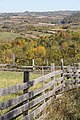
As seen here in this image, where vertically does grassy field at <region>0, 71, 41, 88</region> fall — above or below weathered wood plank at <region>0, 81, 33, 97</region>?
below

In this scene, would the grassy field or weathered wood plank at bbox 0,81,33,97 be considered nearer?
weathered wood plank at bbox 0,81,33,97

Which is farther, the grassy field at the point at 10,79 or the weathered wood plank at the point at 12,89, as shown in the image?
the grassy field at the point at 10,79

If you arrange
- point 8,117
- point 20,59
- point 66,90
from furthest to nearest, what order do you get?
point 20,59
point 66,90
point 8,117

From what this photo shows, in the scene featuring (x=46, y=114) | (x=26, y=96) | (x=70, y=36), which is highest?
(x=70, y=36)

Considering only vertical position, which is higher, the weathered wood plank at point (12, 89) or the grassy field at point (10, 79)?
the weathered wood plank at point (12, 89)

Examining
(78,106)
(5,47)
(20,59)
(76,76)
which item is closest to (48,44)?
(5,47)

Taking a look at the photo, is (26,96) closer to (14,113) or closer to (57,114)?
(14,113)

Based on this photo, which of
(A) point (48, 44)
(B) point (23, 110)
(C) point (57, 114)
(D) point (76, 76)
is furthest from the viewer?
(A) point (48, 44)

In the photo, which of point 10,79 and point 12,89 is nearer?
point 12,89

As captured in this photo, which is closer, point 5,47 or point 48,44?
point 5,47

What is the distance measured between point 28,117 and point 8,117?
1.42 metres

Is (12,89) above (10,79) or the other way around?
above

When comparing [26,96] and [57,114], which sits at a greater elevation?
[26,96]

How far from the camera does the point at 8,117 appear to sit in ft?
19.8
